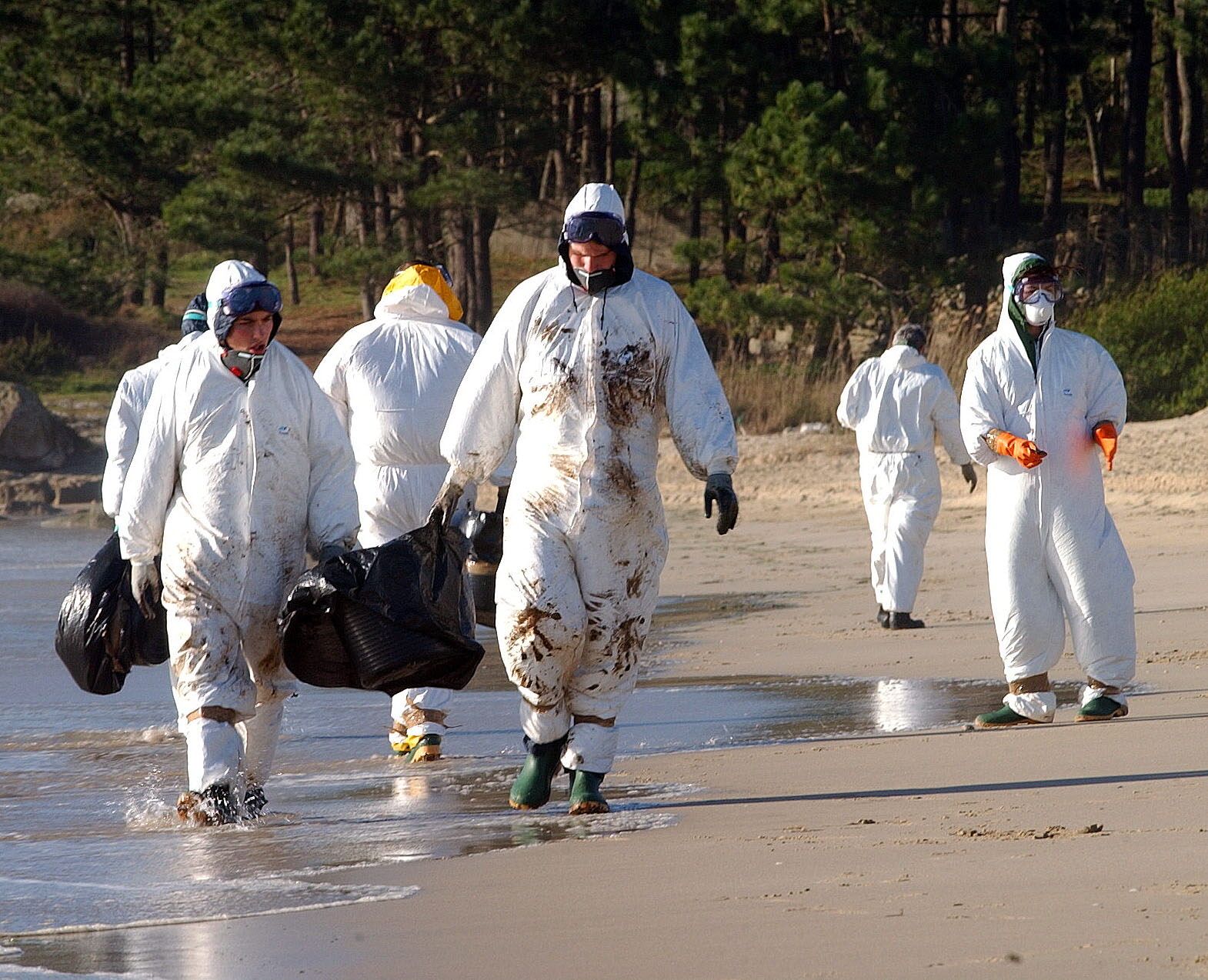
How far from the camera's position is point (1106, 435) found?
7.46 m

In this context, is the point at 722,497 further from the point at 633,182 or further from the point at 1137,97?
the point at 1137,97

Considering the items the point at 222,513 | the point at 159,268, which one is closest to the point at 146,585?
the point at 222,513

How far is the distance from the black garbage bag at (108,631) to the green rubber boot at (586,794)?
4.92 ft

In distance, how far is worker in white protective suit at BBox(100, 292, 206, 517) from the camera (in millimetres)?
7320

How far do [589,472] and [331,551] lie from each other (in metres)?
0.88

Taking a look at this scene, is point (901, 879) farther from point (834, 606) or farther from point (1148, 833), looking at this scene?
point (834, 606)

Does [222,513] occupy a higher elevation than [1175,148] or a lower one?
lower

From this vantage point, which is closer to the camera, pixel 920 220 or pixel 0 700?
pixel 0 700

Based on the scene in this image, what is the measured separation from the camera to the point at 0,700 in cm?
991

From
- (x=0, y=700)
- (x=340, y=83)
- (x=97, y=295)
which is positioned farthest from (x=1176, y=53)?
(x=0, y=700)

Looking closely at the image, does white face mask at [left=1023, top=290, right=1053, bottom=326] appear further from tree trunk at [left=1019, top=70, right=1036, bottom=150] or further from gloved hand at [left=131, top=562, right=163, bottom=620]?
tree trunk at [left=1019, top=70, right=1036, bottom=150]

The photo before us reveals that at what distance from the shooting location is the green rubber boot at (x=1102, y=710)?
744cm

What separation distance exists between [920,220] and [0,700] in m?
21.3

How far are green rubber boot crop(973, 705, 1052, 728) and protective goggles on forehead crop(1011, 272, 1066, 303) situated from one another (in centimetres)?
158
